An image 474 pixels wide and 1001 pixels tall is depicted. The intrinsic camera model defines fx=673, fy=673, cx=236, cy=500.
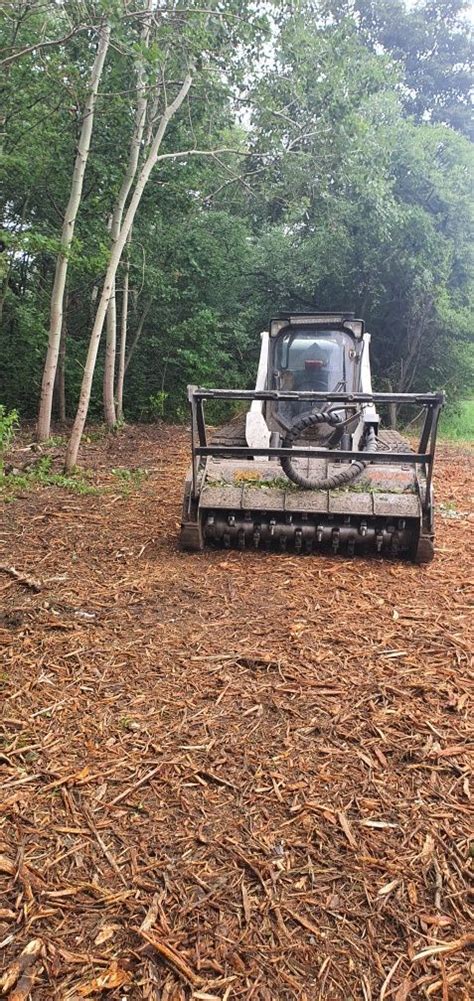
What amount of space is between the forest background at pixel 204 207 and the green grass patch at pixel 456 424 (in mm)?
591

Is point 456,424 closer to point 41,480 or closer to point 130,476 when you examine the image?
point 130,476

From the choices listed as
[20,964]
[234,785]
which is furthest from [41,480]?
[20,964]

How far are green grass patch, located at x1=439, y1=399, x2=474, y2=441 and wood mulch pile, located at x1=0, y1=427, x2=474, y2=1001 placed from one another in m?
11.8

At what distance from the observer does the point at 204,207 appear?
53.1 ft

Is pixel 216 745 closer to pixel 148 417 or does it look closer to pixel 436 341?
pixel 148 417

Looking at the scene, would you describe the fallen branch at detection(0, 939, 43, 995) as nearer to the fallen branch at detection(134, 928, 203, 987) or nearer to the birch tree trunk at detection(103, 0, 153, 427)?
the fallen branch at detection(134, 928, 203, 987)

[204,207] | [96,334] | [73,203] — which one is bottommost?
[96,334]

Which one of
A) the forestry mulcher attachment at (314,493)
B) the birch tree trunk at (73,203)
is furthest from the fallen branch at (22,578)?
the birch tree trunk at (73,203)

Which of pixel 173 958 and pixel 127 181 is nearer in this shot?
pixel 173 958

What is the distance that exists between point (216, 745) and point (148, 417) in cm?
1356

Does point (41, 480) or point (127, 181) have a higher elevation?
point (127, 181)

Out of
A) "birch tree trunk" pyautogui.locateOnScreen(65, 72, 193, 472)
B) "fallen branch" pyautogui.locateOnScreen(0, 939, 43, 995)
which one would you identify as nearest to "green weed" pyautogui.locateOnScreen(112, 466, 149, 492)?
"birch tree trunk" pyautogui.locateOnScreen(65, 72, 193, 472)

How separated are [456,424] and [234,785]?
1564 centimetres

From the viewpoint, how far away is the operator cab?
23.8 feet
